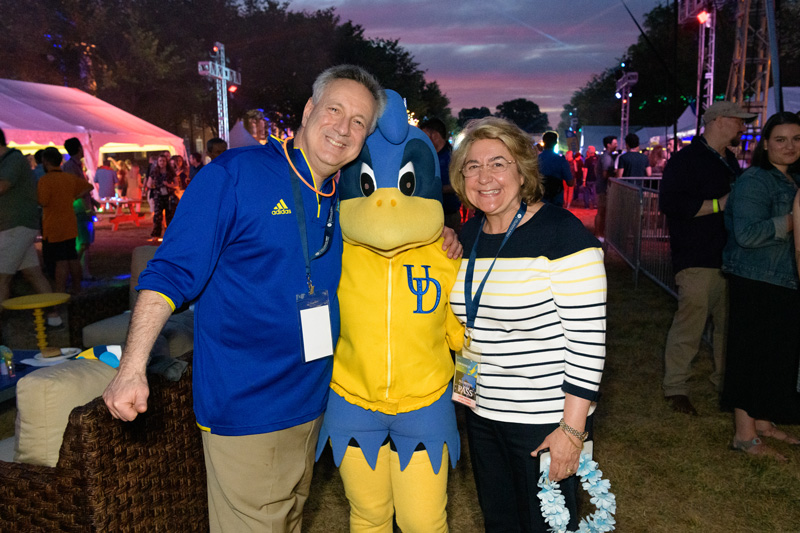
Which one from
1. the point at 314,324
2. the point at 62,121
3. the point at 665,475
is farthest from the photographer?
the point at 62,121

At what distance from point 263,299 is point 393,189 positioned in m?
0.68

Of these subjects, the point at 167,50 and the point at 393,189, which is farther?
the point at 167,50

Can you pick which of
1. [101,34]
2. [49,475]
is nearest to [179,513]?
[49,475]

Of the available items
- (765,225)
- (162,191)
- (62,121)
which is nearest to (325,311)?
(765,225)

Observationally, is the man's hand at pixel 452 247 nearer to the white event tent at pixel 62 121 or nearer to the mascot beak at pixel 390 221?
the mascot beak at pixel 390 221

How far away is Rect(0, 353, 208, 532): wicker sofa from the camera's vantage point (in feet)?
7.38

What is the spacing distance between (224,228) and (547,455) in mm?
1307

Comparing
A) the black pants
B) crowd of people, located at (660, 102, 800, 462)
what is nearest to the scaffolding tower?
crowd of people, located at (660, 102, 800, 462)

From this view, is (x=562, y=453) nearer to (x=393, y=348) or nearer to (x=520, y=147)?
(x=393, y=348)

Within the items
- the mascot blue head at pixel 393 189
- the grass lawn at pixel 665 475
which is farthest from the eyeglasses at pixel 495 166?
the grass lawn at pixel 665 475

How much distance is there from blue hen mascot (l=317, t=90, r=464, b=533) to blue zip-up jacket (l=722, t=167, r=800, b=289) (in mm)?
2161

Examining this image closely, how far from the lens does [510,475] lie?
227 cm

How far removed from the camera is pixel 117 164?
23719 mm

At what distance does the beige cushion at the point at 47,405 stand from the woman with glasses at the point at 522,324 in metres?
1.56
